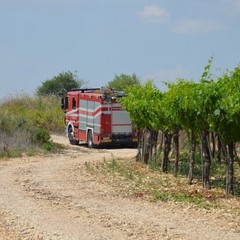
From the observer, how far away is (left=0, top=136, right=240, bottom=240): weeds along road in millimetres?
11672

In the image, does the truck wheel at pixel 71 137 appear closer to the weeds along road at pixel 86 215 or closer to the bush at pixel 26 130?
the bush at pixel 26 130

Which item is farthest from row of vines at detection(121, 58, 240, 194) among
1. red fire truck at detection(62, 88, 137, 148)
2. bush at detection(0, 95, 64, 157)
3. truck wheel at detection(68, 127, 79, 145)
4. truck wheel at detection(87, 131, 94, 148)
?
truck wheel at detection(68, 127, 79, 145)

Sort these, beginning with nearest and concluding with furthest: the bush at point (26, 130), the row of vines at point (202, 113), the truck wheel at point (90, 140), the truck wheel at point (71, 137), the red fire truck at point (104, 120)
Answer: the row of vines at point (202, 113)
the bush at point (26, 130)
the red fire truck at point (104, 120)
the truck wheel at point (90, 140)
the truck wheel at point (71, 137)

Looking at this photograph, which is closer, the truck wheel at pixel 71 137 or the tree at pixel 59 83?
the truck wheel at pixel 71 137

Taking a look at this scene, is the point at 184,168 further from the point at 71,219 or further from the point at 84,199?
the point at 71,219

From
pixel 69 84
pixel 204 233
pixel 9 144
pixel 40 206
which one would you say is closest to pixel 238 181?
pixel 40 206

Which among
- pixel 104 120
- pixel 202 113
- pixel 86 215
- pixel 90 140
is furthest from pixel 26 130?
pixel 86 215

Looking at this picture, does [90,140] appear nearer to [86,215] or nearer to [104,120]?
[104,120]

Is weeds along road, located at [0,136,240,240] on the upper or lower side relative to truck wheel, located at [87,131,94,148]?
lower

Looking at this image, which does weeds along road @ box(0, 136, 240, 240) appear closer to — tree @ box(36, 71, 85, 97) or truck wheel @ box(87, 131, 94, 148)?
truck wheel @ box(87, 131, 94, 148)

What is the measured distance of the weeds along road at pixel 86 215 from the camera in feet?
38.3

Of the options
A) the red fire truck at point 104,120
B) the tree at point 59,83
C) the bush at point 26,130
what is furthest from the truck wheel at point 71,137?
the tree at point 59,83

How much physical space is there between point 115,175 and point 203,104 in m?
4.85

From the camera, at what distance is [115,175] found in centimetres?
2081
